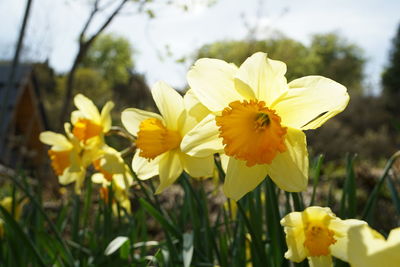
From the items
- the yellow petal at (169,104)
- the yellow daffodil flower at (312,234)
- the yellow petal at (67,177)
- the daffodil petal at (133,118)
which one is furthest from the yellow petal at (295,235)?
the yellow petal at (67,177)

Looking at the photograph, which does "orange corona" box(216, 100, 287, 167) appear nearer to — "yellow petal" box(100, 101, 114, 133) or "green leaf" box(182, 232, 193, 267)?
"green leaf" box(182, 232, 193, 267)

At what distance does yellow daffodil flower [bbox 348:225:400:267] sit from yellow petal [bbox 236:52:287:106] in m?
0.37

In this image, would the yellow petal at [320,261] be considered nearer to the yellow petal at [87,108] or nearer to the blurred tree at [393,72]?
the yellow petal at [87,108]

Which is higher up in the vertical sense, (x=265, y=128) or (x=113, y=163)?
(x=265, y=128)

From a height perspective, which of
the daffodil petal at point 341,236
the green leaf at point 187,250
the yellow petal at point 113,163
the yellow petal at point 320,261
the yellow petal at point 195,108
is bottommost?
the green leaf at point 187,250

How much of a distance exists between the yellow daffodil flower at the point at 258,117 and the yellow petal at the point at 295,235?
0.17ft

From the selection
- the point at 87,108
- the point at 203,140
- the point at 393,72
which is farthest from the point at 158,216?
the point at 393,72

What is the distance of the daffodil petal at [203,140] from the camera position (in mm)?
816

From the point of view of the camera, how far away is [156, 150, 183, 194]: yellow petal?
967mm

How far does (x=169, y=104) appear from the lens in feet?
3.35

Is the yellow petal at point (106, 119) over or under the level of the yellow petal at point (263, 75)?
under

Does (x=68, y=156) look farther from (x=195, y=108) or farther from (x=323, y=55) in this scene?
(x=323, y=55)

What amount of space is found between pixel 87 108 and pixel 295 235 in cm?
95

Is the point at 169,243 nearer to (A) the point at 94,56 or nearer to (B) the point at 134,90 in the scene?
(B) the point at 134,90
